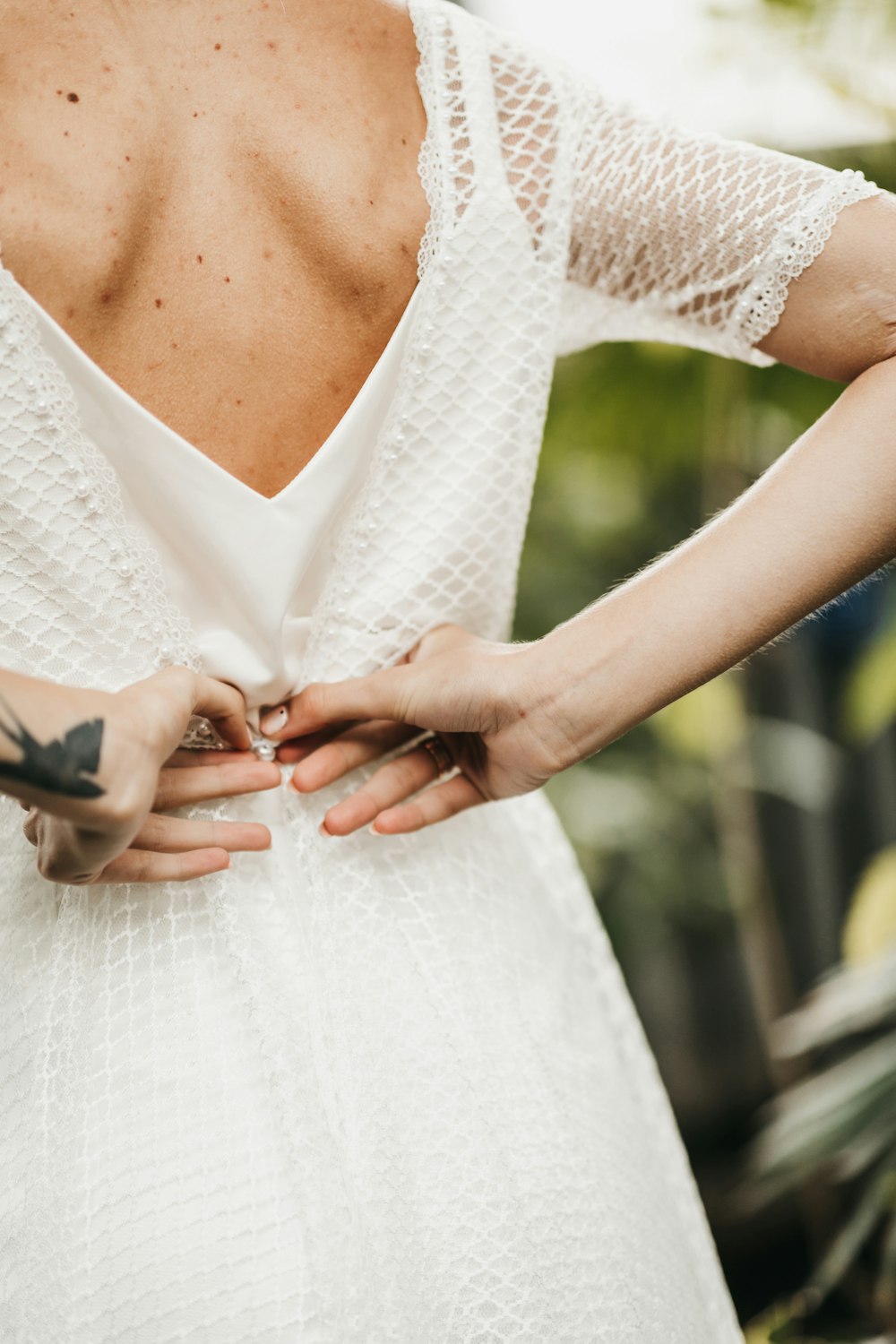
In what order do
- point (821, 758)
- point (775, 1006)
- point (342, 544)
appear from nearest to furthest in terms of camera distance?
point (342, 544), point (775, 1006), point (821, 758)

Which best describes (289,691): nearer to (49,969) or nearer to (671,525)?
(49,969)

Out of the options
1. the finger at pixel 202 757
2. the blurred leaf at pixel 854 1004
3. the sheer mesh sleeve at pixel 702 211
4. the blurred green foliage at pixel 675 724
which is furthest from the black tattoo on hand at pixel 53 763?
the blurred green foliage at pixel 675 724

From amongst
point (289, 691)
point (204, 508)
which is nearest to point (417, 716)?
point (289, 691)

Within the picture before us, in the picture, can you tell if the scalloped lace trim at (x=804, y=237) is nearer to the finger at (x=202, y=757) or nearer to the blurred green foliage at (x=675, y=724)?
the finger at (x=202, y=757)

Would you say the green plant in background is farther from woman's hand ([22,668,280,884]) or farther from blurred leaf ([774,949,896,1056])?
woman's hand ([22,668,280,884])

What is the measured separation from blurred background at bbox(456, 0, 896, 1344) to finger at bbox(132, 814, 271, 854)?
4.45ft

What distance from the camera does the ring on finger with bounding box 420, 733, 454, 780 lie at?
1.02 m

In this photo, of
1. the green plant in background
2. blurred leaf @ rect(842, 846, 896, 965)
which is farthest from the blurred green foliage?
the green plant in background

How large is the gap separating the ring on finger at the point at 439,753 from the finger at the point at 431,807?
0.08 ft

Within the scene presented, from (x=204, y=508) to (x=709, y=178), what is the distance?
0.49m

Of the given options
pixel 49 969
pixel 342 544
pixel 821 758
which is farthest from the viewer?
pixel 821 758

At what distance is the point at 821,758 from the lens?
134 inches

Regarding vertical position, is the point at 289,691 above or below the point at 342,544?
below

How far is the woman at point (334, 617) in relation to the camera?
76cm
